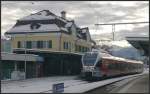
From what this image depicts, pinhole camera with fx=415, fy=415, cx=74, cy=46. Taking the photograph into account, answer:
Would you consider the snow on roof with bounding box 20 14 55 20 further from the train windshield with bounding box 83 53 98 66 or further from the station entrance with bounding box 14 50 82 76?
the train windshield with bounding box 83 53 98 66

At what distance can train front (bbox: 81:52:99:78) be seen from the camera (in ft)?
153

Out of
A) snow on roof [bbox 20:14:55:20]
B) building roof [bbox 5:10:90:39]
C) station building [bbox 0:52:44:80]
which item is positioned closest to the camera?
station building [bbox 0:52:44:80]

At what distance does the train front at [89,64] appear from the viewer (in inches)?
1832

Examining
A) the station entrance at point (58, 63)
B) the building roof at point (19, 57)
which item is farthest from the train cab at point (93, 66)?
the station entrance at point (58, 63)

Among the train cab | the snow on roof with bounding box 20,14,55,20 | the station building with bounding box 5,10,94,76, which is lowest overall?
the train cab

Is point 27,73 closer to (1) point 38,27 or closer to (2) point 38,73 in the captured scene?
(2) point 38,73

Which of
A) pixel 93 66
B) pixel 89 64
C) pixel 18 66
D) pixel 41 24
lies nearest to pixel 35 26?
pixel 41 24

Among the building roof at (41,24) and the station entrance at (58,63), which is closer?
the station entrance at (58,63)

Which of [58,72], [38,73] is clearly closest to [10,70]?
[38,73]

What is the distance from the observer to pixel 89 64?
4706 cm

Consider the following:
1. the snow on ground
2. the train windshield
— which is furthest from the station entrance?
the snow on ground

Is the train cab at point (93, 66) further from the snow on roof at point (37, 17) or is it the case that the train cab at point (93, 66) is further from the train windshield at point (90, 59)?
the snow on roof at point (37, 17)

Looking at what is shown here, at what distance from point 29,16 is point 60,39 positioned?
29.3 ft

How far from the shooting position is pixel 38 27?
69812mm
